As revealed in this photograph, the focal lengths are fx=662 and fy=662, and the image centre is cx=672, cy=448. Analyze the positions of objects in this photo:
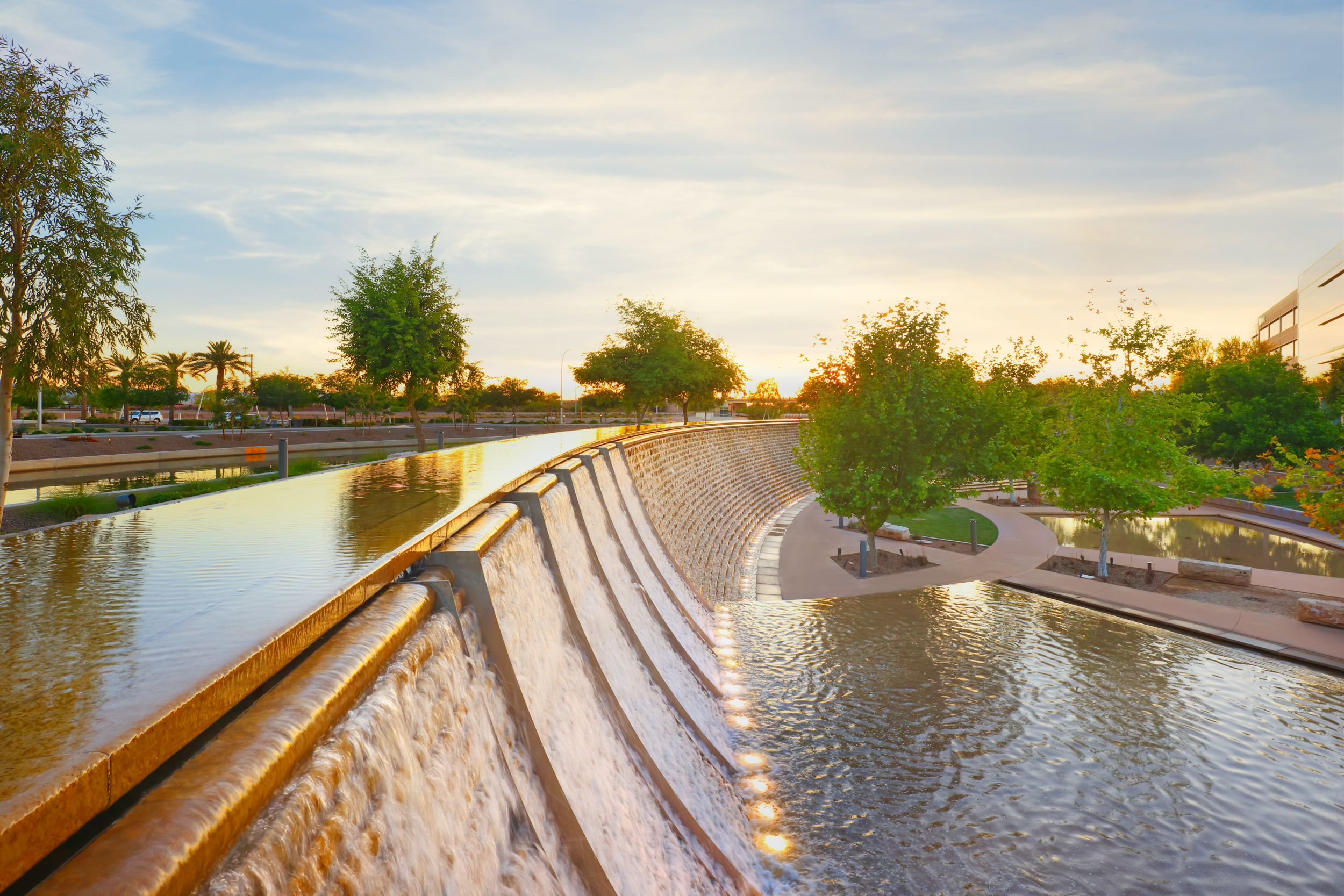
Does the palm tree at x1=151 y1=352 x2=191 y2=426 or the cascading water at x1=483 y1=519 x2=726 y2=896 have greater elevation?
the palm tree at x1=151 y1=352 x2=191 y2=426

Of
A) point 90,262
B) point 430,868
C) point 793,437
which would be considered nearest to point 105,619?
point 430,868

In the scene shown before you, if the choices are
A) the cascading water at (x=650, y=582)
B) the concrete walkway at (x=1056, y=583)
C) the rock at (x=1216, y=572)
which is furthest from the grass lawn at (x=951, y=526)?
the cascading water at (x=650, y=582)

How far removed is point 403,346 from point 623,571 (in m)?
20.8

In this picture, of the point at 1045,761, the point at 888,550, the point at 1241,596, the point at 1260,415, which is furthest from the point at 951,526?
the point at 1260,415

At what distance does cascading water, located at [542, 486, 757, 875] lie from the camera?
23.7 feet

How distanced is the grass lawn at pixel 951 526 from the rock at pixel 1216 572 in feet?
21.9

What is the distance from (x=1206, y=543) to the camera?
28656 millimetres

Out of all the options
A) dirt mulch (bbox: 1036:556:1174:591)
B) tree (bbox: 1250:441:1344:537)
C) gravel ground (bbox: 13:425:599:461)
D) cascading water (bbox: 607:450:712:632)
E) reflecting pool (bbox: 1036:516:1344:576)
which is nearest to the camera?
cascading water (bbox: 607:450:712:632)

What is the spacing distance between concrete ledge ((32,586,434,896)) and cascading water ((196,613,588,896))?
10cm

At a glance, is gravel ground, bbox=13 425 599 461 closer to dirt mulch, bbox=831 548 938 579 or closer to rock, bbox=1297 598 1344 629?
dirt mulch, bbox=831 548 938 579

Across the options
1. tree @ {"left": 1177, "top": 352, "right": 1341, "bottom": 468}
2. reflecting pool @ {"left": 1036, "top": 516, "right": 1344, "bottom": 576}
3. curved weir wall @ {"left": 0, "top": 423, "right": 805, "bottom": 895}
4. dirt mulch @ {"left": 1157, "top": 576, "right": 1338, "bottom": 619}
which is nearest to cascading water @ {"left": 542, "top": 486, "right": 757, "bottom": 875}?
curved weir wall @ {"left": 0, "top": 423, "right": 805, "bottom": 895}

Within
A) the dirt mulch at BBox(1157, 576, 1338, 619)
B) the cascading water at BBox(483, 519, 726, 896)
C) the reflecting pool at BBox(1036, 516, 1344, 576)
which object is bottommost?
the reflecting pool at BBox(1036, 516, 1344, 576)

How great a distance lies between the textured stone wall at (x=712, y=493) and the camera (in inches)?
747

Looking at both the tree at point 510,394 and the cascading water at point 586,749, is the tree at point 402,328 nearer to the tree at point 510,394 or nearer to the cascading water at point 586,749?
the cascading water at point 586,749
